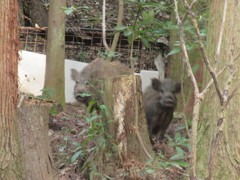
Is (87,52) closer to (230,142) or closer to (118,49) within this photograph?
(118,49)

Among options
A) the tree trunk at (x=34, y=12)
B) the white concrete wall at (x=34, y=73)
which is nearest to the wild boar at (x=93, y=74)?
the white concrete wall at (x=34, y=73)

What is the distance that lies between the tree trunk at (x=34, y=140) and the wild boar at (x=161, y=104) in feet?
10.9

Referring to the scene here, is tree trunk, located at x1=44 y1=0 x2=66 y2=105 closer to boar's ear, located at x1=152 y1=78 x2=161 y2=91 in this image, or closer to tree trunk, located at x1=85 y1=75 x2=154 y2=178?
boar's ear, located at x1=152 y1=78 x2=161 y2=91

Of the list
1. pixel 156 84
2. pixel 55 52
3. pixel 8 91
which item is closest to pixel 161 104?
pixel 156 84

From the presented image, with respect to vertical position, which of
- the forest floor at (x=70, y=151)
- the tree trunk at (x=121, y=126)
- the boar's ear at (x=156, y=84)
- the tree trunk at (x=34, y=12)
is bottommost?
the forest floor at (x=70, y=151)

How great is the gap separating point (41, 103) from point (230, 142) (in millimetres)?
2282

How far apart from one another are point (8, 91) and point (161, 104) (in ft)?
13.5

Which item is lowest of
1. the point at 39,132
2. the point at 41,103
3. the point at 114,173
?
the point at 114,173

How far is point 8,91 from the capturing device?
411cm

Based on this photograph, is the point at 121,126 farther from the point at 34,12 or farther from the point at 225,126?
the point at 34,12

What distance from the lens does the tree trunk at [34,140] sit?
15.1 ft

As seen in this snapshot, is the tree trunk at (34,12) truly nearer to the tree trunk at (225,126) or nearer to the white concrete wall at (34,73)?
the white concrete wall at (34,73)

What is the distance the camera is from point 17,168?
4.21 meters

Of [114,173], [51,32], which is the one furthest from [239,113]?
[51,32]
